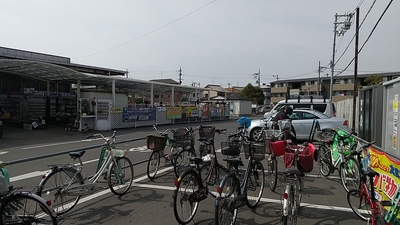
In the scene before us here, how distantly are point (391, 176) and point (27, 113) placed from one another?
68.4ft


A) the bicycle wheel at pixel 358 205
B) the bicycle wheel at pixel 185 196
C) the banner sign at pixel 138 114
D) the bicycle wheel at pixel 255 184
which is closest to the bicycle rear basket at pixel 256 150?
the bicycle wheel at pixel 255 184

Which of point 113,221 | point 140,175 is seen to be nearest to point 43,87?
point 140,175

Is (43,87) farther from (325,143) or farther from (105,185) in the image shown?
(325,143)

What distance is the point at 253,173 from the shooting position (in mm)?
4637

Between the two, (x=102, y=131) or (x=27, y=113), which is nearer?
(x=102, y=131)

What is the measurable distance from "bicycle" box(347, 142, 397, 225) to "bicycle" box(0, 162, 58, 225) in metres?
3.72

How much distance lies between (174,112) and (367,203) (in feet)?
72.2

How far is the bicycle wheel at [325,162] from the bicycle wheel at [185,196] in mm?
3855

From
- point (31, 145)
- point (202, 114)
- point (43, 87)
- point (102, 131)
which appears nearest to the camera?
point (31, 145)

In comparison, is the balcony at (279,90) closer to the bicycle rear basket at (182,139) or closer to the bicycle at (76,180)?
the bicycle rear basket at (182,139)

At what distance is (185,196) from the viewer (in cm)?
384

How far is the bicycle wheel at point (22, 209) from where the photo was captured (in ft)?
10.6

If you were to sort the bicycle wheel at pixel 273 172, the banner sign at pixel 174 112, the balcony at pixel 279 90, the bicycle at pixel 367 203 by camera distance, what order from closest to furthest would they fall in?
1. the bicycle at pixel 367 203
2. the bicycle wheel at pixel 273 172
3. the banner sign at pixel 174 112
4. the balcony at pixel 279 90

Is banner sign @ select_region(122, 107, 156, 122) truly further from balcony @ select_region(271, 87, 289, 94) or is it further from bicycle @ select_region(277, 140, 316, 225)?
balcony @ select_region(271, 87, 289, 94)
